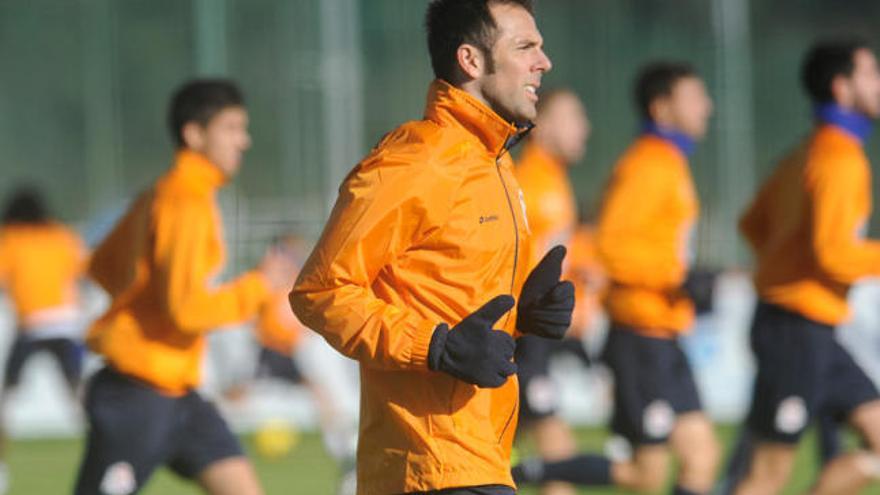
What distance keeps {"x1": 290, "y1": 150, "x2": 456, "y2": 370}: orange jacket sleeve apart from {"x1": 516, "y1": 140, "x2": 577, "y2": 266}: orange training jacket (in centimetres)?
568

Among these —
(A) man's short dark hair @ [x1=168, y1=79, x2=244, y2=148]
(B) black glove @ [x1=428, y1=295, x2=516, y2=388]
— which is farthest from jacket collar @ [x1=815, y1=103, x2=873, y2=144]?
(B) black glove @ [x1=428, y1=295, x2=516, y2=388]

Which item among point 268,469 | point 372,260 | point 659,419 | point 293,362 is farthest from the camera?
point 293,362

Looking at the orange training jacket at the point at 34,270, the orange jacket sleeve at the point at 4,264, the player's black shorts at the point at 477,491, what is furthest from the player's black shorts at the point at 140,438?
the orange jacket sleeve at the point at 4,264

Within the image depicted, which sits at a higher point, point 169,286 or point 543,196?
point 169,286

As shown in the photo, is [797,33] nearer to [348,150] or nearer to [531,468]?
[348,150]

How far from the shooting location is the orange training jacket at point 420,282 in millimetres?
5434

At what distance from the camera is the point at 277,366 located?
58.4 ft

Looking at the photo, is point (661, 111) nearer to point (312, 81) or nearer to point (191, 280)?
point (191, 280)

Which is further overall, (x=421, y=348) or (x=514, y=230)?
(x=514, y=230)

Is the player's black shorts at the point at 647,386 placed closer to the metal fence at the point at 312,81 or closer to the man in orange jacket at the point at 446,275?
the man in orange jacket at the point at 446,275

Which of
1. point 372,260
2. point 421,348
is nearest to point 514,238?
point 372,260

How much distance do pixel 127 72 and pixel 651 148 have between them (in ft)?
33.0

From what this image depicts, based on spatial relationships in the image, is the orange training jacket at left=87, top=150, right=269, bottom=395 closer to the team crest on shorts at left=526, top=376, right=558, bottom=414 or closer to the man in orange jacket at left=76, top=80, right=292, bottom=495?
the man in orange jacket at left=76, top=80, right=292, bottom=495

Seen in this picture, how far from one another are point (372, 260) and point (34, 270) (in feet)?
37.6
